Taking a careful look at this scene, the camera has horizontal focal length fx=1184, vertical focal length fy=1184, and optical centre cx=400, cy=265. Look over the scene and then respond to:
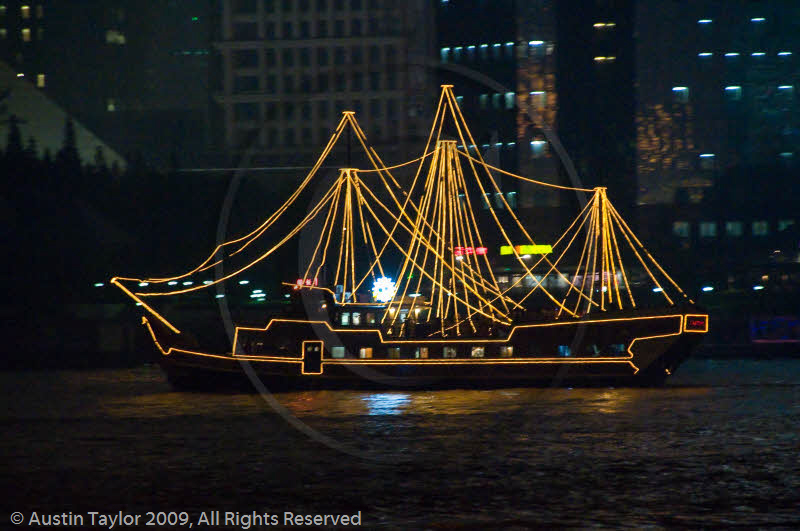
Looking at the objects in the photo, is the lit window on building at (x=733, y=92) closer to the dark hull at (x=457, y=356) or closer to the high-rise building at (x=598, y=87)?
the high-rise building at (x=598, y=87)

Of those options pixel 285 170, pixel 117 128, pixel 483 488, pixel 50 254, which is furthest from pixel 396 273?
pixel 483 488

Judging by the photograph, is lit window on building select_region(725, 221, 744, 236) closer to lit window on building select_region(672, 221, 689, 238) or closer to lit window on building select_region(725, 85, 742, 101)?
lit window on building select_region(672, 221, 689, 238)

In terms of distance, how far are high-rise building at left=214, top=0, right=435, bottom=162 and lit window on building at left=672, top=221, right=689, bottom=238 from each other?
91.5 feet

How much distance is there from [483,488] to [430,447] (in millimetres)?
6061

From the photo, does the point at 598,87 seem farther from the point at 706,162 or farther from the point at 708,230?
the point at 708,230

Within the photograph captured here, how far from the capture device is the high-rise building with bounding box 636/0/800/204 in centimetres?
11112

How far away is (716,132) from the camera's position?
369 ft

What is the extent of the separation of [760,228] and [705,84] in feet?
48.7

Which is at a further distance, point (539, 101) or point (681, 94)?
point (681, 94)

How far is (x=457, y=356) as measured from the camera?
47.3 m

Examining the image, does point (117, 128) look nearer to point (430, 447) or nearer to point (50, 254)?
point (50, 254)

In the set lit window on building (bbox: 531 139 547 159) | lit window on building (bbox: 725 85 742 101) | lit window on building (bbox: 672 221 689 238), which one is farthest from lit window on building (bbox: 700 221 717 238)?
lit window on building (bbox: 531 139 547 159)

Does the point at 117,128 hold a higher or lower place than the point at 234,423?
higher

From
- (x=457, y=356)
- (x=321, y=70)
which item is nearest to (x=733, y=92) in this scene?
(x=321, y=70)
